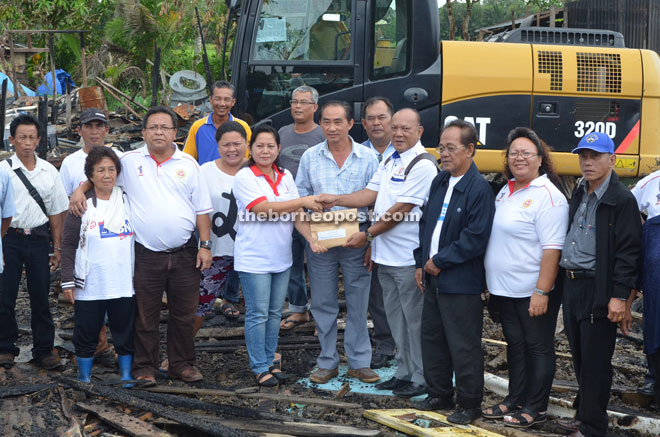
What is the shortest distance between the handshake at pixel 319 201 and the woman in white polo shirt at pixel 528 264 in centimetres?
130

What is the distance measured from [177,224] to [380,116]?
6.11 ft

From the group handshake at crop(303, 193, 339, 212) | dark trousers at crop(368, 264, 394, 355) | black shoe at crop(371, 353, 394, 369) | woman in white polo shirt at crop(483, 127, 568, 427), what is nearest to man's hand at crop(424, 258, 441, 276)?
woman in white polo shirt at crop(483, 127, 568, 427)

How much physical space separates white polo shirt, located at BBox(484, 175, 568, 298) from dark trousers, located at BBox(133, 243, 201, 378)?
7.66ft

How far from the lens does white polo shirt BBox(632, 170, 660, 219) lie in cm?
463

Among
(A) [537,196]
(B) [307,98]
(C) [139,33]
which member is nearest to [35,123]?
(B) [307,98]

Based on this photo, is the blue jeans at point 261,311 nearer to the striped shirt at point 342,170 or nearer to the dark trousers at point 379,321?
the striped shirt at point 342,170

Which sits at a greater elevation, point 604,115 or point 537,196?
point 604,115

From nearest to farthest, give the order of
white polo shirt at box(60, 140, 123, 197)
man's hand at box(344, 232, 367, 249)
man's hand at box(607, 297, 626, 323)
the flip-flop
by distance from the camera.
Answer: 1. man's hand at box(607, 297, 626, 323)
2. man's hand at box(344, 232, 367, 249)
3. white polo shirt at box(60, 140, 123, 197)
4. the flip-flop

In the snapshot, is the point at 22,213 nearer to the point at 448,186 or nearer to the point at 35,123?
the point at 35,123

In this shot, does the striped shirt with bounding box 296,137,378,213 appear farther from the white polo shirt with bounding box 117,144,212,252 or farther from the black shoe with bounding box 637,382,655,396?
the black shoe with bounding box 637,382,655,396

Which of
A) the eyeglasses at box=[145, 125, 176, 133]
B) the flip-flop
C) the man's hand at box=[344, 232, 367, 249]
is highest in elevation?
the eyeglasses at box=[145, 125, 176, 133]

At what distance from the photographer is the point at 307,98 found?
6422mm

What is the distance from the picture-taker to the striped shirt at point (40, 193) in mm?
5812

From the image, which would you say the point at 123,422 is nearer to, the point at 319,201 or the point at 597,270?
the point at 319,201
